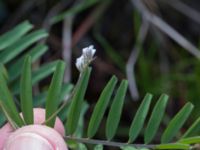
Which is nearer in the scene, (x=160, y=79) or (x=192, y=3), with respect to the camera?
(x=160, y=79)

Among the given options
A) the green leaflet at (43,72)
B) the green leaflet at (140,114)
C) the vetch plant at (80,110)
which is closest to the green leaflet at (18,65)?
the green leaflet at (43,72)

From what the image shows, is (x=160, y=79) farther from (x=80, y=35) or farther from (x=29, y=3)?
(x=29, y=3)

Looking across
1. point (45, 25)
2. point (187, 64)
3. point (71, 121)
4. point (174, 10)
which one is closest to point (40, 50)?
point (71, 121)

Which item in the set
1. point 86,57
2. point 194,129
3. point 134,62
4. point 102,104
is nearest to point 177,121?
point 194,129

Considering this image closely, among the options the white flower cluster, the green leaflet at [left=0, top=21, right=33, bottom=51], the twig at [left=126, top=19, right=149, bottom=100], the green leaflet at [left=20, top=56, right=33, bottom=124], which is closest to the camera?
the white flower cluster

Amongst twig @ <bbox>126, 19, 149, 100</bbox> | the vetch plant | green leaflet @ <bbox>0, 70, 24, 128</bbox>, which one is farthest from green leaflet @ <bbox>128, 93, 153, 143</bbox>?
twig @ <bbox>126, 19, 149, 100</bbox>

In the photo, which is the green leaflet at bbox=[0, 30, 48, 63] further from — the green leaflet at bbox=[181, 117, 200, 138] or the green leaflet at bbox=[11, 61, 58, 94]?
the green leaflet at bbox=[181, 117, 200, 138]
